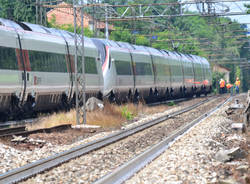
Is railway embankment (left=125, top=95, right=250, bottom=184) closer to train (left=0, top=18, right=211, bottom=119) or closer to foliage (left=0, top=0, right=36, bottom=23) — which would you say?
train (left=0, top=18, right=211, bottom=119)

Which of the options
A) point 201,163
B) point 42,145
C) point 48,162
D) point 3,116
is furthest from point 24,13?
point 201,163

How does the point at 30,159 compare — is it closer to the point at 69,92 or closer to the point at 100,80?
the point at 69,92

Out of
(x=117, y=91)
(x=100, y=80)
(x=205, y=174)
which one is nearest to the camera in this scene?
(x=205, y=174)

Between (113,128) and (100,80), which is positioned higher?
(100,80)

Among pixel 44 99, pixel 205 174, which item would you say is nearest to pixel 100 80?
pixel 44 99

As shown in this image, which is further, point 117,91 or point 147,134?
point 117,91

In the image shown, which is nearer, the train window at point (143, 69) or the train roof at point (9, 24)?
the train roof at point (9, 24)

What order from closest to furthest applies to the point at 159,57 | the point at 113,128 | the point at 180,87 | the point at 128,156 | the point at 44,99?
1. the point at 128,156
2. the point at 113,128
3. the point at 44,99
4. the point at 159,57
5. the point at 180,87

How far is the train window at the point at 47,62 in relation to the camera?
18.8 metres

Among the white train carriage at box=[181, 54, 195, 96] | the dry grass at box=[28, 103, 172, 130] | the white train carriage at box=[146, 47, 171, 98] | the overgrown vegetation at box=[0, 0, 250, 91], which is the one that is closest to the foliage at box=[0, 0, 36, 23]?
the overgrown vegetation at box=[0, 0, 250, 91]

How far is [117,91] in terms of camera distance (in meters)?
26.6

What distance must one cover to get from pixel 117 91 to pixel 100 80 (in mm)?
1923

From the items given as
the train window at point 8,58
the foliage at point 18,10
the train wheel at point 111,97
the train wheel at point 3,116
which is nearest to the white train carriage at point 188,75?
the train wheel at point 111,97

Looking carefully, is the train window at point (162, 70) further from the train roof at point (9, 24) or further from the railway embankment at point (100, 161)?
the railway embankment at point (100, 161)
